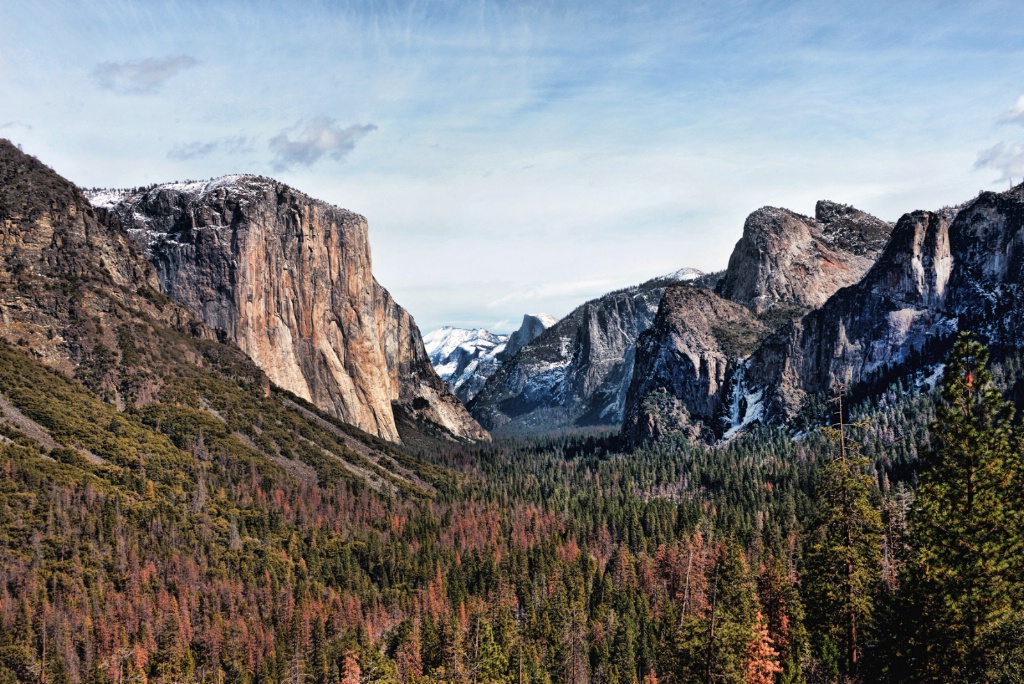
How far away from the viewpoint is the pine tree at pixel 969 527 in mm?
39219

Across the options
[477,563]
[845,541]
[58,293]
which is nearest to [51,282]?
[58,293]

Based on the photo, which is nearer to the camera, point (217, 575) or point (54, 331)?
point (217, 575)

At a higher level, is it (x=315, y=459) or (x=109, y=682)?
(x=315, y=459)

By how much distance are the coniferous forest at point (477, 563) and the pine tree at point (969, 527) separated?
3.8 inches

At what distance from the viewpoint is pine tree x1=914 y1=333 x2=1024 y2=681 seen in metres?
39.2

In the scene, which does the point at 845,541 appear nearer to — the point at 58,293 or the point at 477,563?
the point at 477,563

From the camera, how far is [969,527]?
4003 cm

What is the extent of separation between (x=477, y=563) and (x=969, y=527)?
104 metres

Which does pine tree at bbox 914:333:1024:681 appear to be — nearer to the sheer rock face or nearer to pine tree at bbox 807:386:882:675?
pine tree at bbox 807:386:882:675

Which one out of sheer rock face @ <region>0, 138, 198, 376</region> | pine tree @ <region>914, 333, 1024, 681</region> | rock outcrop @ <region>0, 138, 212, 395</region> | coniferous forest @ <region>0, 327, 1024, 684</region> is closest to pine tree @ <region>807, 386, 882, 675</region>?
coniferous forest @ <region>0, 327, 1024, 684</region>

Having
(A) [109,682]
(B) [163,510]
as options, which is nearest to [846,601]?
(A) [109,682]

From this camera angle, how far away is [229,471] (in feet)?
540

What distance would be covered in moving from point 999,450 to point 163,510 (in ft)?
407

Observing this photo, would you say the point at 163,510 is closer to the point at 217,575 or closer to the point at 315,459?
the point at 217,575
